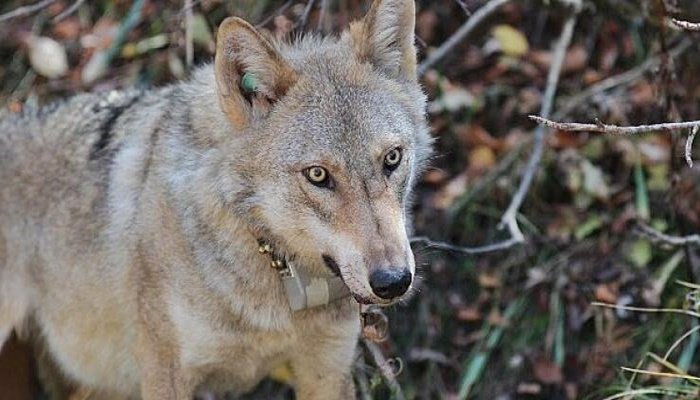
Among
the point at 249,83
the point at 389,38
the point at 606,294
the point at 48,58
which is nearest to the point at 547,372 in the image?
the point at 606,294

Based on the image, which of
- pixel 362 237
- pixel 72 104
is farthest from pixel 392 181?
pixel 72 104

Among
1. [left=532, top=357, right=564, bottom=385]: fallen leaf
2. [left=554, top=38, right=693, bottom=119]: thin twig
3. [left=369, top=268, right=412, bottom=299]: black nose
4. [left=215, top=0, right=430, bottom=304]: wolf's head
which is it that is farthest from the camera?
[left=554, top=38, right=693, bottom=119]: thin twig

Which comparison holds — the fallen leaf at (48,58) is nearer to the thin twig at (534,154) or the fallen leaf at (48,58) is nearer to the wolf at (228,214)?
the wolf at (228,214)

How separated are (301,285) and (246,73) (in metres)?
0.78

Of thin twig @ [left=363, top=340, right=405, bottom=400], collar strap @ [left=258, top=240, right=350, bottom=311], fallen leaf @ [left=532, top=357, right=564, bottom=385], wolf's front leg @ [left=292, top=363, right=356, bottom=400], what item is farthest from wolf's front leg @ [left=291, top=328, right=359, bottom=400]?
fallen leaf @ [left=532, top=357, right=564, bottom=385]

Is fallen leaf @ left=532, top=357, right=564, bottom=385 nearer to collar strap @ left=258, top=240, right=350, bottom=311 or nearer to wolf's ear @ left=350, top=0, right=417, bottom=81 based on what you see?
collar strap @ left=258, top=240, right=350, bottom=311

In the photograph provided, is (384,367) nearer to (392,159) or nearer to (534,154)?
(392,159)

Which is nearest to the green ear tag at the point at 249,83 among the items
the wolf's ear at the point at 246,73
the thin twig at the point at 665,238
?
the wolf's ear at the point at 246,73

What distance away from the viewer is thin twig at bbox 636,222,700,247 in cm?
531

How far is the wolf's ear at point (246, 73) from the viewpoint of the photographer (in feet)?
12.4

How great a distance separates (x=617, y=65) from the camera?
22.0 ft

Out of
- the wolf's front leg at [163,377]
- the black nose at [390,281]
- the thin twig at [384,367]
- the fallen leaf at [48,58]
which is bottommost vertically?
the thin twig at [384,367]

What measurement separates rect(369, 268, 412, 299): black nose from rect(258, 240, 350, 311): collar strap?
1.86 feet

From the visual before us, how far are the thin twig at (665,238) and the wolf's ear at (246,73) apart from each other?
2303 mm
